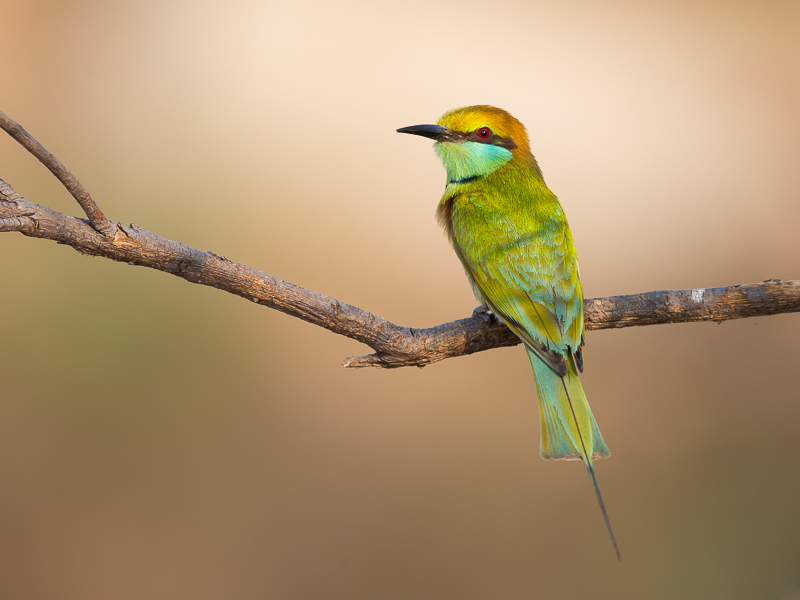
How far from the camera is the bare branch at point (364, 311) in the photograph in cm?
118

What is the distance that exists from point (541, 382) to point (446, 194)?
32.0 inches

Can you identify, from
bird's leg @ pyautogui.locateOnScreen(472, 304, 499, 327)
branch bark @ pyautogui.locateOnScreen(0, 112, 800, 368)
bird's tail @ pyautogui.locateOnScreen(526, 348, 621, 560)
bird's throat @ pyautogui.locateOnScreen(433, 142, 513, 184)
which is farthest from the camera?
bird's throat @ pyautogui.locateOnScreen(433, 142, 513, 184)

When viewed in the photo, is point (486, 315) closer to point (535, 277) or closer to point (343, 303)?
point (535, 277)

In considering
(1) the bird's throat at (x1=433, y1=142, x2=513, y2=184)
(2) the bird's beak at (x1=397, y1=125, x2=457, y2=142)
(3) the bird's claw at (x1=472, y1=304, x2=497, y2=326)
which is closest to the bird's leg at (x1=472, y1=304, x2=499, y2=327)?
(3) the bird's claw at (x1=472, y1=304, x2=497, y2=326)

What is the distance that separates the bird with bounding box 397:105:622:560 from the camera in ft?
5.35

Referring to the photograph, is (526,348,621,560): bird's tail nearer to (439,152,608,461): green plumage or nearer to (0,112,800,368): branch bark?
(439,152,608,461): green plumage

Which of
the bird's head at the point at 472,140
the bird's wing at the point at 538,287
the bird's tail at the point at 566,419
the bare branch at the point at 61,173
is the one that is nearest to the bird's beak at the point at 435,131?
the bird's head at the point at 472,140

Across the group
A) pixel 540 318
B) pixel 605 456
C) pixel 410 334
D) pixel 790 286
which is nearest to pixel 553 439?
pixel 605 456

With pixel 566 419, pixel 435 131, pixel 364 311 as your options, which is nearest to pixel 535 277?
pixel 566 419

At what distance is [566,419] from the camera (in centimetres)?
162

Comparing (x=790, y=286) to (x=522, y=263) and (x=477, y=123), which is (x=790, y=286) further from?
(x=477, y=123)

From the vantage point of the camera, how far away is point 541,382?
1673 millimetres

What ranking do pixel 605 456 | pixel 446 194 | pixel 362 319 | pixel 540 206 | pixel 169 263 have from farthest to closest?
pixel 446 194 → pixel 540 206 → pixel 605 456 → pixel 362 319 → pixel 169 263

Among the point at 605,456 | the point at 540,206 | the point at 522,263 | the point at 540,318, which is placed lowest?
the point at 605,456
